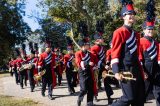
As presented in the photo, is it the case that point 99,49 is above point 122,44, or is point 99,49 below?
below

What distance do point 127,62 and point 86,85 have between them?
4529 millimetres

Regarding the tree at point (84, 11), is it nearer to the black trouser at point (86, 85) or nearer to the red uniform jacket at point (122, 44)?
the black trouser at point (86, 85)

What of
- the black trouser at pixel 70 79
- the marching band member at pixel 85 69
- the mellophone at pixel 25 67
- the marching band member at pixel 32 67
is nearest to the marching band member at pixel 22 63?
the mellophone at pixel 25 67

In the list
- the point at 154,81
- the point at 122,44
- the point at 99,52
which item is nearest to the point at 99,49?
the point at 99,52

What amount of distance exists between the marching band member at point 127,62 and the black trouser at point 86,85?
439 cm

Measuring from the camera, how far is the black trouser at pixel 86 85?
11.7 meters

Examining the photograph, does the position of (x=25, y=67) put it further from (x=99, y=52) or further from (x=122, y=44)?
(x=122, y=44)

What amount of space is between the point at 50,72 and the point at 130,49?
833 cm

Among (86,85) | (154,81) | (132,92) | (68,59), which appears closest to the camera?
(132,92)

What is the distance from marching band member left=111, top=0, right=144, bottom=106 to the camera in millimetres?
7195

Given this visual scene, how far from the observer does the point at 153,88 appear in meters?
9.22

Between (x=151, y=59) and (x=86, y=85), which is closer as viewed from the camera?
(x=151, y=59)

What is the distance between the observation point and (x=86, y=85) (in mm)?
11773

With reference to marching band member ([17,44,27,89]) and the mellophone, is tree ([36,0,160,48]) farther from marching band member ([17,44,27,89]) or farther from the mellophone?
the mellophone
